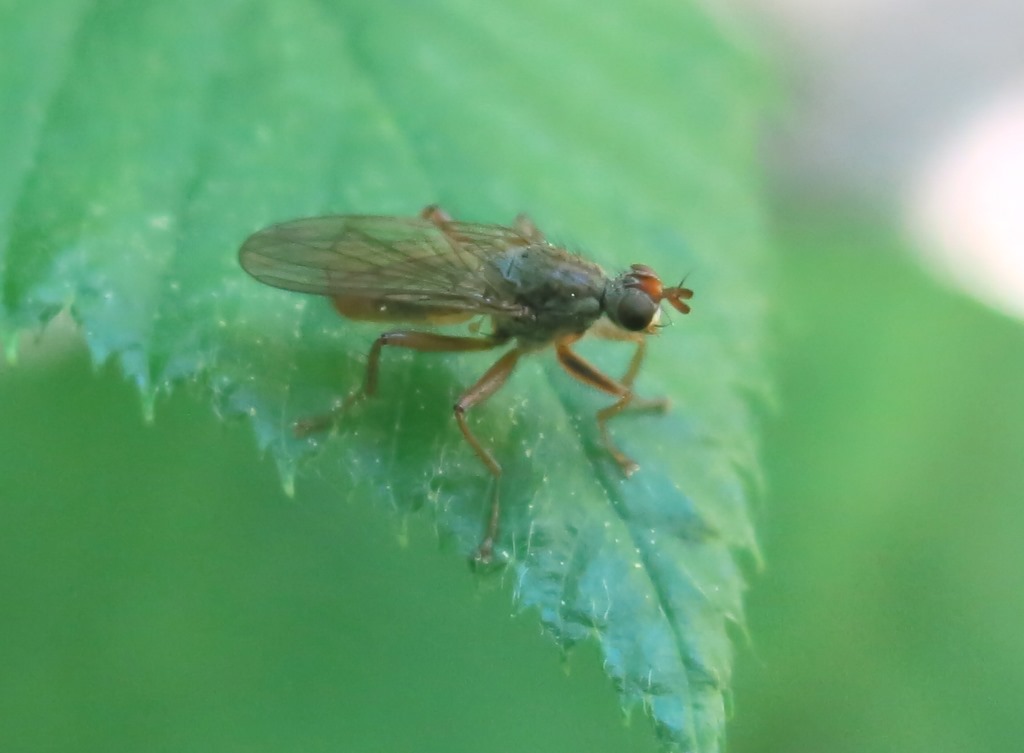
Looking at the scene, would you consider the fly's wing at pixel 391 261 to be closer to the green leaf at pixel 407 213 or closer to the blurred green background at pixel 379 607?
the green leaf at pixel 407 213

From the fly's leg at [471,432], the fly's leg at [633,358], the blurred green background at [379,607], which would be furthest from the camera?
the blurred green background at [379,607]

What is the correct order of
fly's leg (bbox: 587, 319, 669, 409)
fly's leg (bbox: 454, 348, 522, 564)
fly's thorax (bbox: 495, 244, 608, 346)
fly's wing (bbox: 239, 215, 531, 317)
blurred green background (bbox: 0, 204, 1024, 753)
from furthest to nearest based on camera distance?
1. blurred green background (bbox: 0, 204, 1024, 753)
2. fly's thorax (bbox: 495, 244, 608, 346)
3. fly's leg (bbox: 587, 319, 669, 409)
4. fly's wing (bbox: 239, 215, 531, 317)
5. fly's leg (bbox: 454, 348, 522, 564)

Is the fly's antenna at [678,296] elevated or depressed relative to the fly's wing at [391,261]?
elevated

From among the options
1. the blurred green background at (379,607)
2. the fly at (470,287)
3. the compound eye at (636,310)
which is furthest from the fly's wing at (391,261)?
the blurred green background at (379,607)

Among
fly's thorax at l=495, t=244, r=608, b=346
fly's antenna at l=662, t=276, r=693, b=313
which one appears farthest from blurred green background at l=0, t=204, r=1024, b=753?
fly's thorax at l=495, t=244, r=608, b=346

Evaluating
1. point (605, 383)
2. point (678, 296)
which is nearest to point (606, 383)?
point (605, 383)

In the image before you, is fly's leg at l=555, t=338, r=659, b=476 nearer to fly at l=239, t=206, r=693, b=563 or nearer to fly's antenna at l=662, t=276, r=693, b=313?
fly at l=239, t=206, r=693, b=563
